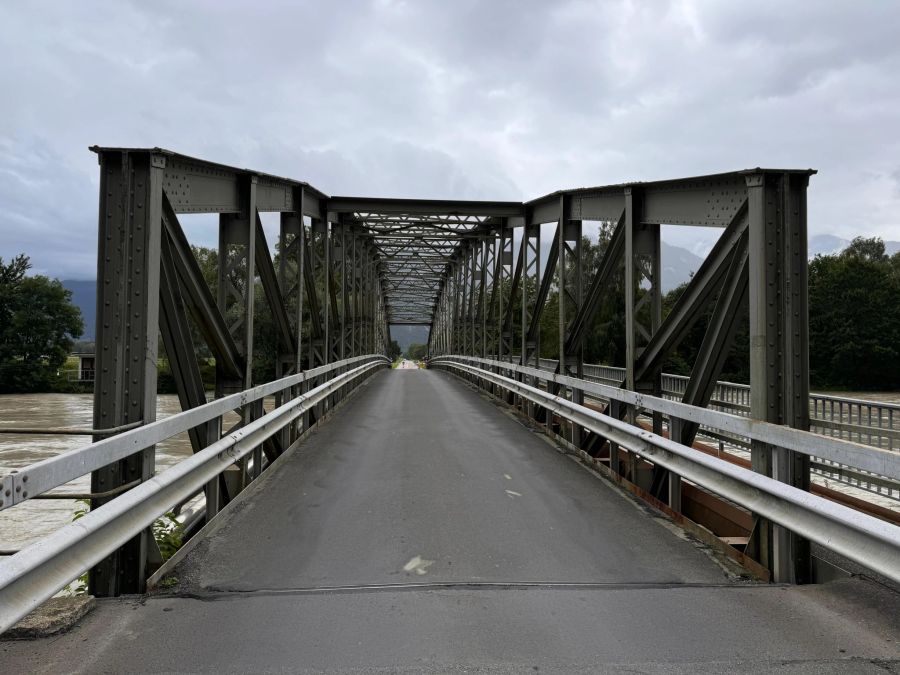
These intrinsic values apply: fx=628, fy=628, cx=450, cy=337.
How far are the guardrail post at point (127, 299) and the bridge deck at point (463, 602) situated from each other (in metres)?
1.10

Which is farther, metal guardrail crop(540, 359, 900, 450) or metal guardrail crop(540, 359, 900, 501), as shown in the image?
metal guardrail crop(540, 359, 900, 450)

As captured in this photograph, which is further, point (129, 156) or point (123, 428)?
point (129, 156)

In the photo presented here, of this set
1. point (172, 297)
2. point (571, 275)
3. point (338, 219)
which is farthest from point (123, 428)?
point (338, 219)

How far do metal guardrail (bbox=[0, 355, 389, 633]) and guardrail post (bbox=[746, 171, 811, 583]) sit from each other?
4.06m

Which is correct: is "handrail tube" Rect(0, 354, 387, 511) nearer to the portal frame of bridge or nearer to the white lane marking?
the portal frame of bridge

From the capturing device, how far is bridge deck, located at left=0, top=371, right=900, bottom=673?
118 inches

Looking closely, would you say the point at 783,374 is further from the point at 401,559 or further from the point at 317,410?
the point at 317,410

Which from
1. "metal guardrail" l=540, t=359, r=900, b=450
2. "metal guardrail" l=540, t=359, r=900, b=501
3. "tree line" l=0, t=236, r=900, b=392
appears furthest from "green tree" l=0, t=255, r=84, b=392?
"metal guardrail" l=540, t=359, r=900, b=501

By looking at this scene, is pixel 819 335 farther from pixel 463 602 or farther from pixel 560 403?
pixel 463 602

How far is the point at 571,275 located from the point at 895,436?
7134 mm

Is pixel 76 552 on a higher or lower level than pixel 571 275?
lower

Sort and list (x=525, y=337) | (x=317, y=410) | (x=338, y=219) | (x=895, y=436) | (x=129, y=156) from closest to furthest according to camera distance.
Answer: (x=129, y=156)
(x=895, y=436)
(x=317, y=410)
(x=525, y=337)
(x=338, y=219)

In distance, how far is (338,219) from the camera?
21.5m

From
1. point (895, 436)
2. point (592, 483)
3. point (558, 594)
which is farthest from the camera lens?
point (592, 483)
